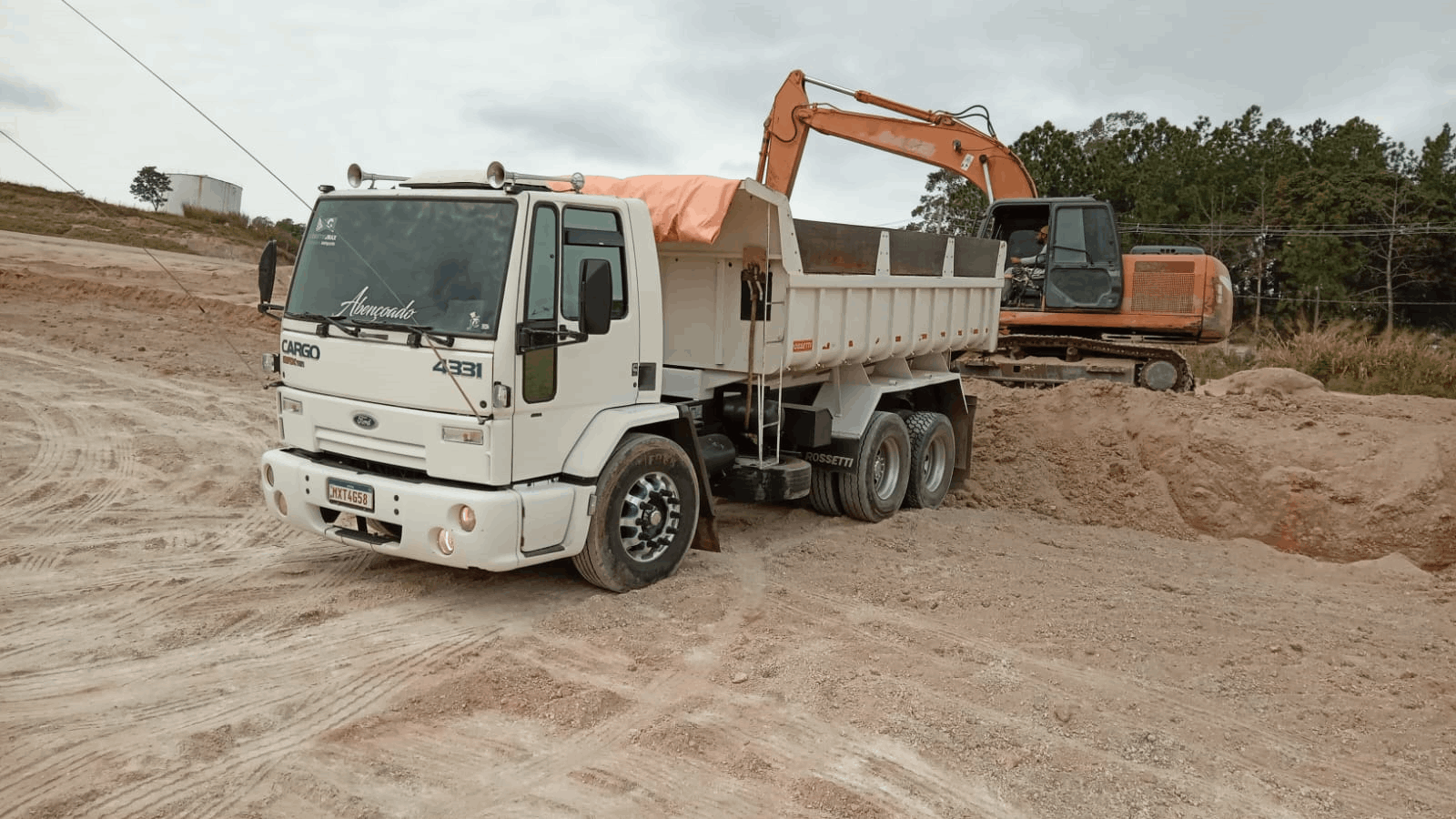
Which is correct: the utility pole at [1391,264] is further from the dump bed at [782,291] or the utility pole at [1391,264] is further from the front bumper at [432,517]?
the front bumper at [432,517]

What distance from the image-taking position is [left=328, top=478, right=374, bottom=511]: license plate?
21.0 feet

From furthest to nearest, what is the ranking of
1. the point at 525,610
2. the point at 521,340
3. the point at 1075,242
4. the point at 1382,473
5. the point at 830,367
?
the point at 1075,242
the point at 1382,473
the point at 830,367
the point at 525,610
the point at 521,340

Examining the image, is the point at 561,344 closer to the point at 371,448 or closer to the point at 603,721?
the point at 371,448

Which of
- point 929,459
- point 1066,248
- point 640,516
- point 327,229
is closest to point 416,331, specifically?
point 327,229

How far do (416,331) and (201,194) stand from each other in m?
28.7

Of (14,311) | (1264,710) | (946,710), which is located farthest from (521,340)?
(14,311)

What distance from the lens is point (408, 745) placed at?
16.3ft

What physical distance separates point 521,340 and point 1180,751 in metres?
3.83

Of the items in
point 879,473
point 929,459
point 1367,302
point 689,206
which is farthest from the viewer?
point 1367,302

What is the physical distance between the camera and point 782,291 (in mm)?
7934

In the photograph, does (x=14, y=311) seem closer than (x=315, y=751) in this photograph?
No

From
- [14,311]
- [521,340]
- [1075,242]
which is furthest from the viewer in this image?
[14,311]

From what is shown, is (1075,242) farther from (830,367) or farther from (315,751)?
(315,751)

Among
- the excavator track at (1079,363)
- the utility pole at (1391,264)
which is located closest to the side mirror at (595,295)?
the excavator track at (1079,363)
